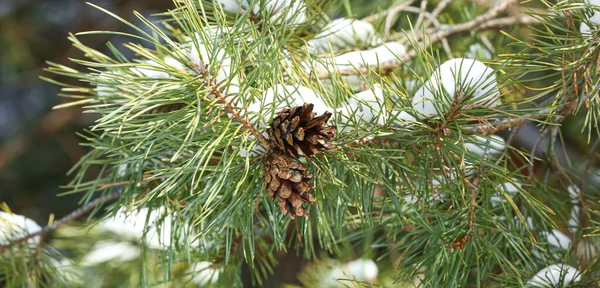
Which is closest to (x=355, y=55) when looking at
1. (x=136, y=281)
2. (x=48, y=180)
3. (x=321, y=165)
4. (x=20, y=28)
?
(x=321, y=165)

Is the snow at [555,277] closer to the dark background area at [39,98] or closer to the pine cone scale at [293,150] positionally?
the pine cone scale at [293,150]

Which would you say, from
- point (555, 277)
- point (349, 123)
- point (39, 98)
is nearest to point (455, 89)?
point (349, 123)

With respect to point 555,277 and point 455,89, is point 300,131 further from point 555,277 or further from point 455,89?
point 555,277

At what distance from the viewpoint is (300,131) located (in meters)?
0.40

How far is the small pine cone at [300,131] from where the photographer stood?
1.30 feet

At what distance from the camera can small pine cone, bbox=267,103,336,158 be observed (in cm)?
40

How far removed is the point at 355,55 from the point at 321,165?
0.22 m

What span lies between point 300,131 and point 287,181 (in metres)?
0.04

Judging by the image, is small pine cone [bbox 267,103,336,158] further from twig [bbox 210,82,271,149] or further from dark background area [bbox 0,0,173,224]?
dark background area [bbox 0,0,173,224]

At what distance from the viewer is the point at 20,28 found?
179 centimetres

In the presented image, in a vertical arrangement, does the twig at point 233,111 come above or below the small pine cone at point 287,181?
above

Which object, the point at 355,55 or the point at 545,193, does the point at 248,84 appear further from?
the point at 545,193

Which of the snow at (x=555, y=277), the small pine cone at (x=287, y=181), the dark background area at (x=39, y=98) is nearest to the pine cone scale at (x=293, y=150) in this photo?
the small pine cone at (x=287, y=181)

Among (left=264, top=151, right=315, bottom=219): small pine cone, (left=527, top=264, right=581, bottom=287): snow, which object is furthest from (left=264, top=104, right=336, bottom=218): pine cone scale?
(left=527, top=264, right=581, bottom=287): snow
